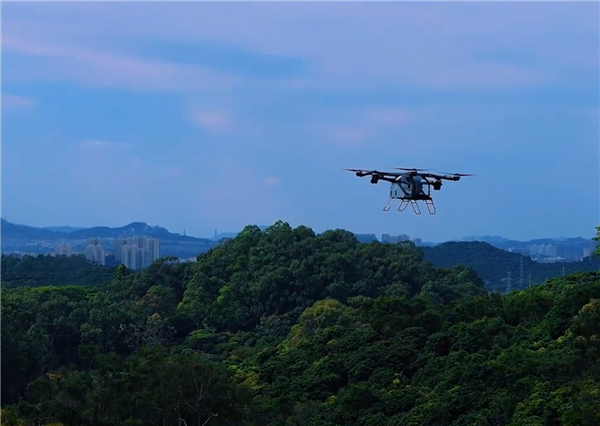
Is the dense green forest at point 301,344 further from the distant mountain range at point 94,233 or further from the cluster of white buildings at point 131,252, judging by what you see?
the distant mountain range at point 94,233

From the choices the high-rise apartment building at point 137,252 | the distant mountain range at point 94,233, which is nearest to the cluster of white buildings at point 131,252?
the high-rise apartment building at point 137,252

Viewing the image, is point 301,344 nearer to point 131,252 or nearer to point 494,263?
point 494,263

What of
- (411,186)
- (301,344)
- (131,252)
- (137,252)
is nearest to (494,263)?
(131,252)

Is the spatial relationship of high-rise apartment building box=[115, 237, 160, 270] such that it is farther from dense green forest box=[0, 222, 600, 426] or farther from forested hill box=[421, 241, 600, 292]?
dense green forest box=[0, 222, 600, 426]

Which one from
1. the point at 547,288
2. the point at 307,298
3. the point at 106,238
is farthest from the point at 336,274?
the point at 106,238

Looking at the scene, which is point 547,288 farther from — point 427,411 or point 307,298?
point 307,298

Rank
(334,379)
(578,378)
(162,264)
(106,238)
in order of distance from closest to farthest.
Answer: (578,378) < (334,379) < (162,264) < (106,238)

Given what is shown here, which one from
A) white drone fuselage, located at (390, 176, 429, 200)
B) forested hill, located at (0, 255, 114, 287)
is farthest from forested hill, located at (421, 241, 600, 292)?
white drone fuselage, located at (390, 176, 429, 200)

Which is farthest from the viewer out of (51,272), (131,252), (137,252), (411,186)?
(137,252)
